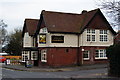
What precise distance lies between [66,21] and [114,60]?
20.2 m

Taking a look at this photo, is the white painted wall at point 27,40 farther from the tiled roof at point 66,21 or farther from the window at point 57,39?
the window at point 57,39

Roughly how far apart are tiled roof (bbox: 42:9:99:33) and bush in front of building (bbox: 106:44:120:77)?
1656 centimetres

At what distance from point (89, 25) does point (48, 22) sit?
21.2 feet

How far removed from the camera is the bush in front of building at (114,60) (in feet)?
66.8

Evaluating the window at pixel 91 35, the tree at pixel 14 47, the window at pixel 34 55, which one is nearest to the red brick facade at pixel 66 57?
the window at pixel 91 35

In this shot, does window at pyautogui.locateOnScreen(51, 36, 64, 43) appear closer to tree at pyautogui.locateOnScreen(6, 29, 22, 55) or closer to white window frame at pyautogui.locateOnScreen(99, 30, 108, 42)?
white window frame at pyautogui.locateOnScreen(99, 30, 108, 42)

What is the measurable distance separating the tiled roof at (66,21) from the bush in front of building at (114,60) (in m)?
16.6

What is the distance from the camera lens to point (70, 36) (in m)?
38.4

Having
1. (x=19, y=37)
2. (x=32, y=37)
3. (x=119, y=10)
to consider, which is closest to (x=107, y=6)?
(x=119, y=10)

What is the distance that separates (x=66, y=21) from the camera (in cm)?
4009

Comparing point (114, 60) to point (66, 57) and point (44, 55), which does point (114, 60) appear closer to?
point (66, 57)

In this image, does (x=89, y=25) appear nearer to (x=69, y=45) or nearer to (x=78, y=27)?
(x=78, y=27)

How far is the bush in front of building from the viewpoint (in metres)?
20.4

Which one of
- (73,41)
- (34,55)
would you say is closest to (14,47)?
(34,55)
